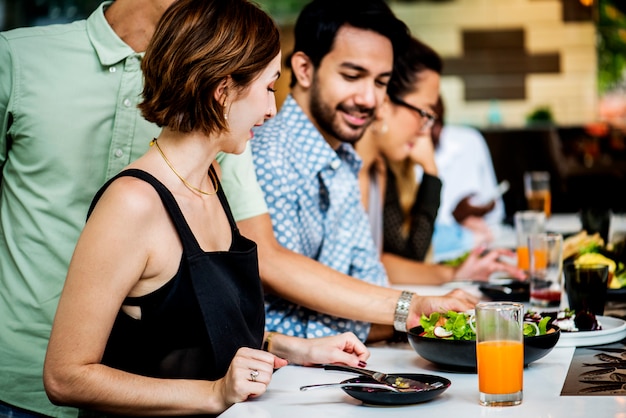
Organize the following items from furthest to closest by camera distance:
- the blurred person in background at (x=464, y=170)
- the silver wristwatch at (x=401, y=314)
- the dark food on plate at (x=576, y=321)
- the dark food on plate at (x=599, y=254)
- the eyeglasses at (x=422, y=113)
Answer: the blurred person in background at (x=464, y=170), the eyeglasses at (x=422, y=113), the dark food on plate at (x=599, y=254), the silver wristwatch at (x=401, y=314), the dark food on plate at (x=576, y=321)

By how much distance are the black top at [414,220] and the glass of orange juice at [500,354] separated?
2.30m

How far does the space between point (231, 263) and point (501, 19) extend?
7.31 meters

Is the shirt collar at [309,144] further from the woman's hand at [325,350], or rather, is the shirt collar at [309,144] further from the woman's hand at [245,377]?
the woman's hand at [245,377]

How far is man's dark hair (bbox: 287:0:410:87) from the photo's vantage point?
2.65 meters

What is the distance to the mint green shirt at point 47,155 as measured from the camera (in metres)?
1.91

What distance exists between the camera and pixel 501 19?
852 centimetres

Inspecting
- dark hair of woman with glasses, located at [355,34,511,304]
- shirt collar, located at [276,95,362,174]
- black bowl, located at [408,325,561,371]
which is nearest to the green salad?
black bowl, located at [408,325,561,371]

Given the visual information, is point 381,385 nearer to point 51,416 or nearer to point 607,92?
point 51,416

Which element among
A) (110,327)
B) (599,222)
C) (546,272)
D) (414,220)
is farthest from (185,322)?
(414,220)

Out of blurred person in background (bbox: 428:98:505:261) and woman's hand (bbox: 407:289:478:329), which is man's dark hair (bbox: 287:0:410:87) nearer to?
woman's hand (bbox: 407:289:478:329)

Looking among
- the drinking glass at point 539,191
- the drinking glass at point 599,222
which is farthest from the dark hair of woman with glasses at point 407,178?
the drinking glass at point 539,191

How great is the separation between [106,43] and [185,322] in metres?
0.69

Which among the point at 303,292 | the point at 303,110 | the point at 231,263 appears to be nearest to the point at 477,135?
the point at 303,110

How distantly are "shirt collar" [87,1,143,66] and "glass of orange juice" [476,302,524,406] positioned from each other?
3.21 ft
